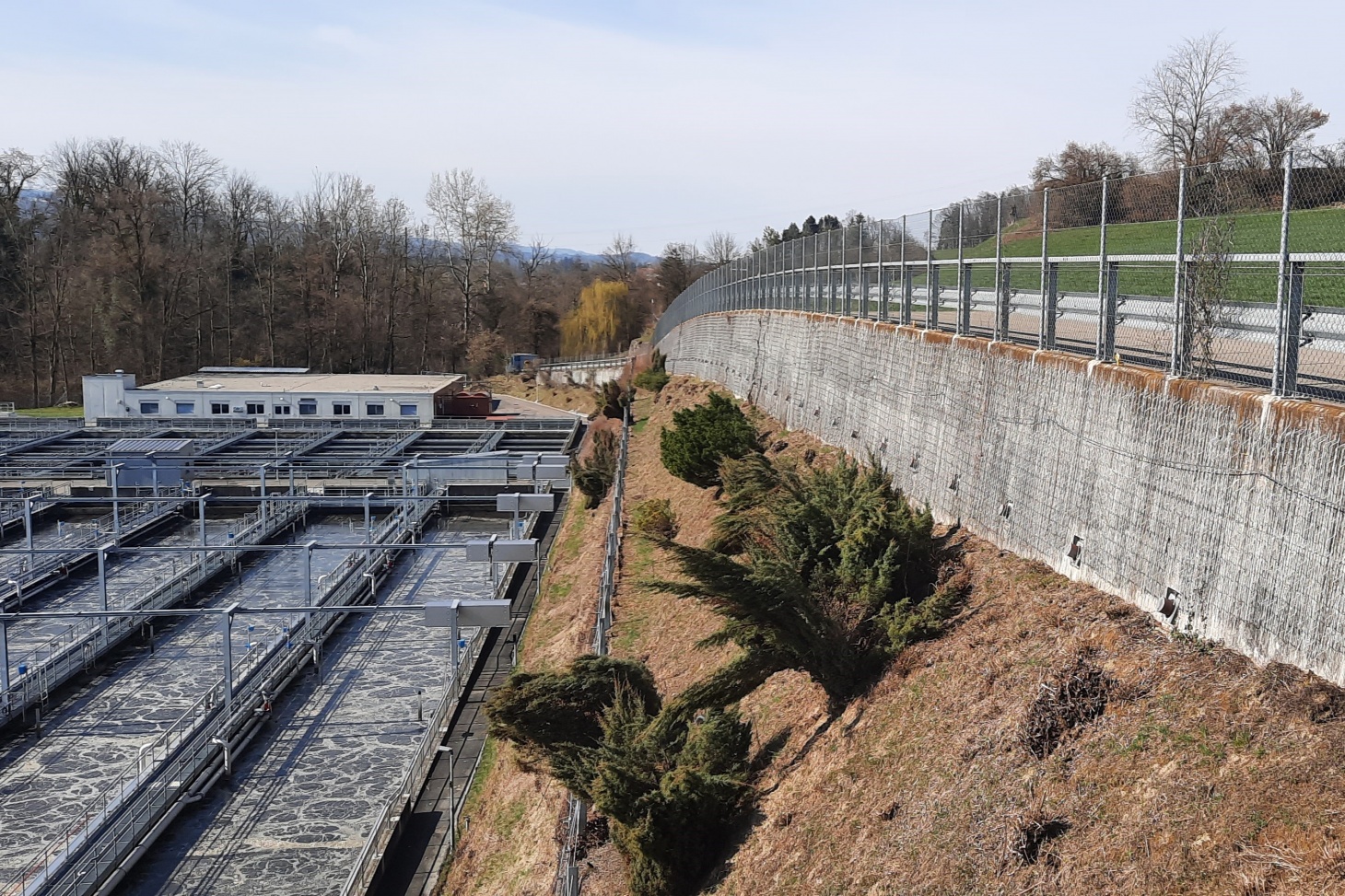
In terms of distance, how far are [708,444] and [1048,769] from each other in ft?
45.5

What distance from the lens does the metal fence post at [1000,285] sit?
12.6 m

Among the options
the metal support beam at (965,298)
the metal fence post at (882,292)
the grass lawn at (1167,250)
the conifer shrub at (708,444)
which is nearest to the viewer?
the grass lawn at (1167,250)

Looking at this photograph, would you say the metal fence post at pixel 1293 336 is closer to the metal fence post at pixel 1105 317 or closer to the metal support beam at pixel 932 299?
the metal fence post at pixel 1105 317

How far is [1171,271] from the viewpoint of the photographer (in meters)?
9.84

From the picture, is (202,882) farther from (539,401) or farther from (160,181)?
(160,181)

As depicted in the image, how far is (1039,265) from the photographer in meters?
12.0

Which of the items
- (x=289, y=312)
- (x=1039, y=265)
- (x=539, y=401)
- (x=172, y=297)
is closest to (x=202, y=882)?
(x=1039, y=265)

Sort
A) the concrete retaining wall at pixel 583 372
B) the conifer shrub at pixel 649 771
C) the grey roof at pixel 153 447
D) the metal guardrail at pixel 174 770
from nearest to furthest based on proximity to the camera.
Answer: the conifer shrub at pixel 649 771, the metal guardrail at pixel 174 770, the grey roof at pixel 153 447, the concrete retaining wall at pixel 583 372

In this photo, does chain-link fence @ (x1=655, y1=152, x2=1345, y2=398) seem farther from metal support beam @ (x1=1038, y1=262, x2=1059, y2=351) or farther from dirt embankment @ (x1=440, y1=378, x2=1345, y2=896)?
dirt embankment @ (x1=440, y1=378, x2=1345, y2=896)

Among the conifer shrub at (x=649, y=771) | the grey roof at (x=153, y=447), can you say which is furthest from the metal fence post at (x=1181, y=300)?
the grey roof at (x=153, y=447)

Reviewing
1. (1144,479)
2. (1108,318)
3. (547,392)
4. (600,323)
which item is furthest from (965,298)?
(600,323)

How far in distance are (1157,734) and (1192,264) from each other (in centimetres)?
358

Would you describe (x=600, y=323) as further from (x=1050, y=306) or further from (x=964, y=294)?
(x=1050, y=306)

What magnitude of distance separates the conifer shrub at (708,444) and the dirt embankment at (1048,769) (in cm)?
948
